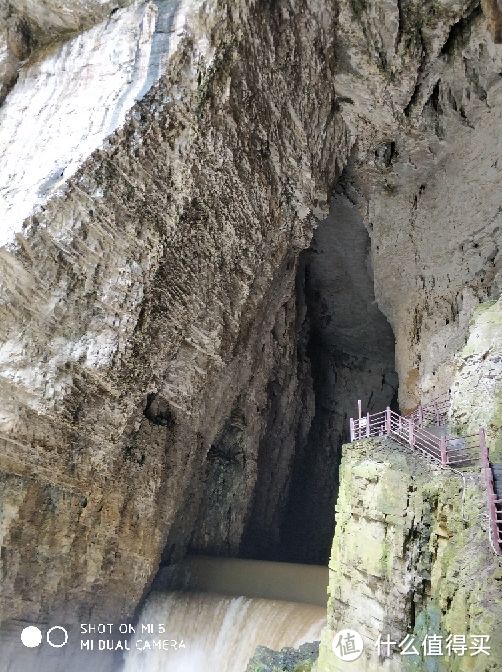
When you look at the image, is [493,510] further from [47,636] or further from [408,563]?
[47,636]

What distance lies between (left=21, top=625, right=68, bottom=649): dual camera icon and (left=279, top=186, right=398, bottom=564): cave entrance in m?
7.26

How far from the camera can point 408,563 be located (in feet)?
17.4

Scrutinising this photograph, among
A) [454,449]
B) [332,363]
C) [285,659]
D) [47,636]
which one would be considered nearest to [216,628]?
[285,659]

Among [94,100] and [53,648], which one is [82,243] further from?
[53,648]

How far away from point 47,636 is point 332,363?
38.1ft

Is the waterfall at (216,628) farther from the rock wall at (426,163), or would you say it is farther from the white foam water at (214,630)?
the rock wall at (426,163)

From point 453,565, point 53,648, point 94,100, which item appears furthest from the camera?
point 53,648

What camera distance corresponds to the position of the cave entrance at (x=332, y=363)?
587 inches

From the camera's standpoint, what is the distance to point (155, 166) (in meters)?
7.73

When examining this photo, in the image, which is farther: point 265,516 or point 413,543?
point 265,516

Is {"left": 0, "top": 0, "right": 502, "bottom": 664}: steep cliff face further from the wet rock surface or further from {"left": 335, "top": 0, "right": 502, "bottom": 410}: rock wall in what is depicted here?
the wet rock surface

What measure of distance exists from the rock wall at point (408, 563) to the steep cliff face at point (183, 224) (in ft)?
5.09

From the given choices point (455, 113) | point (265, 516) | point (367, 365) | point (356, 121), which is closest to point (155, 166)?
point (356, 121)

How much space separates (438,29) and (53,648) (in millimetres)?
13324
